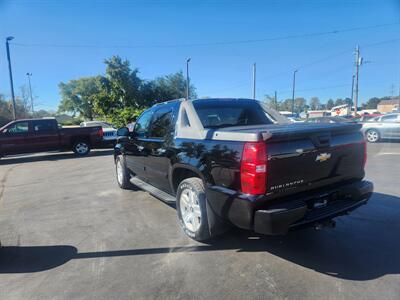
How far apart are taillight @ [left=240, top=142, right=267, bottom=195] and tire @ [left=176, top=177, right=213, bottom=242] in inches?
32.4

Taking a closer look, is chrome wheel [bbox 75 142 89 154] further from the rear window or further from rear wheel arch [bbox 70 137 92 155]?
the rear window

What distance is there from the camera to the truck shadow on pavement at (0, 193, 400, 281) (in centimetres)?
305

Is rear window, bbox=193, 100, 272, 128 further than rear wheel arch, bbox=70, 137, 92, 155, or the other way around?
rear wheel arch, bbox=70, 137, 92, 155

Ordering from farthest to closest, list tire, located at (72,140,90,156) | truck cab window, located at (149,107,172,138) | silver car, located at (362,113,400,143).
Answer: silver car, located at (362,113,400,143) → tire, located at (72,140,90,156) → truck cab window, located at (149,107,172,138)

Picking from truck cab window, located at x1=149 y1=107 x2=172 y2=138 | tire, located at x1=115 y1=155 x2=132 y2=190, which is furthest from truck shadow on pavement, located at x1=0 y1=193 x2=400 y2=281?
tire, located at x1=115 y1=155 x2=132 y2=190

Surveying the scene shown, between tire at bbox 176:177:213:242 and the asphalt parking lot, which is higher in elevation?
tire at bbox 176:177:213:242

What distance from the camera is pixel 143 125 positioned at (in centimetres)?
539

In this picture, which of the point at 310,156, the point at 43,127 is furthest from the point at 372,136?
the point at 43,127

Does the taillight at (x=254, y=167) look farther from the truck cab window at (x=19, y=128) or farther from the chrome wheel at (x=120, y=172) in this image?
the truck cab window at (x=19, y=128)

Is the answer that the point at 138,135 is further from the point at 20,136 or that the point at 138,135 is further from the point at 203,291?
the point at 20,136

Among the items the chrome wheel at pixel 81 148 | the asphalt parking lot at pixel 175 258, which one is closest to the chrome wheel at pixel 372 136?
the asphalt parking lot at pixel 175 258

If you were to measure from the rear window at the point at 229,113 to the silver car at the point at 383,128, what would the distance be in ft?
41.2

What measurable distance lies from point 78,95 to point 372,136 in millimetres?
57683

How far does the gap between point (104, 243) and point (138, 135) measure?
2237 mm
